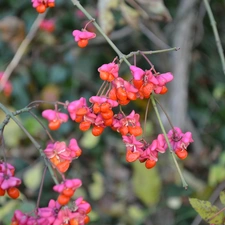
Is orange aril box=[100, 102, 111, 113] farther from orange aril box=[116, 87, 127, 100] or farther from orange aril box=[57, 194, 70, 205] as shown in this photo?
orange aril box=[57, 194, 70, 205]

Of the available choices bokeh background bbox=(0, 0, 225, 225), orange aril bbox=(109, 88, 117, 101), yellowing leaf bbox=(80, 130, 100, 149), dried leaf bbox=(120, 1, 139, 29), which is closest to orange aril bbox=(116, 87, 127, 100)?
orange aril bbox=(109, 88, 117, 101)

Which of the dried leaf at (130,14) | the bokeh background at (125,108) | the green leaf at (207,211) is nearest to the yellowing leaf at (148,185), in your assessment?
the bokeh background at (125,108)

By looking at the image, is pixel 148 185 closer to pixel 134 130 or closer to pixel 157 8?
pixel 157 8

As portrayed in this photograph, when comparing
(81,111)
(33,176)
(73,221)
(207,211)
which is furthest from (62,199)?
(33,176)

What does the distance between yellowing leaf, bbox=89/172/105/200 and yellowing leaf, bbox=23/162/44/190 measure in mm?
371

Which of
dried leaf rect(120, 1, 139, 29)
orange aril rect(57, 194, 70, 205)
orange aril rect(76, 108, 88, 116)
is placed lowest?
dried leaf rect(120, 1, 139, 29)

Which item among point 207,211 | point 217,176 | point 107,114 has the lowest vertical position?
point 217,176

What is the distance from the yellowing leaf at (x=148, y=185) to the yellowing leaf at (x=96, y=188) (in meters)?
0.27

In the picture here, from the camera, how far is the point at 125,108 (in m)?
3.17

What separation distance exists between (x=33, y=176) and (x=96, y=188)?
46cm

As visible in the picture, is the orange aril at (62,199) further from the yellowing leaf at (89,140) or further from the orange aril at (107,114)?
the yellowing leaf at (89,140)

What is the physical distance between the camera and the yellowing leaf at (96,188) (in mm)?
2957

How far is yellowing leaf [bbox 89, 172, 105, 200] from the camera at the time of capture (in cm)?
296

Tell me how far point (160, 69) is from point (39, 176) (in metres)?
0.88
